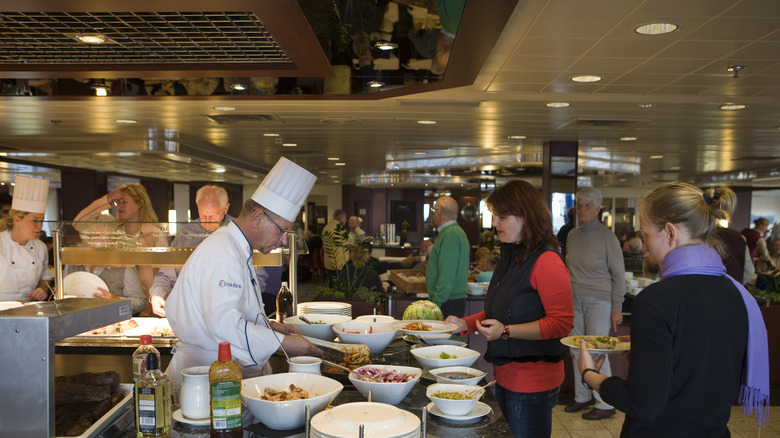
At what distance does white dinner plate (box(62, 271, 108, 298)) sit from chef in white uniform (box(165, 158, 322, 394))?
121 cm

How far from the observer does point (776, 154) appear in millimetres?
8477

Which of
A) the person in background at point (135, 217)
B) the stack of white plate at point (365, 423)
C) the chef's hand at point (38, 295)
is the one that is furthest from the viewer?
the chef's hand at point (38, 295)

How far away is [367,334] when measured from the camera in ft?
8.43

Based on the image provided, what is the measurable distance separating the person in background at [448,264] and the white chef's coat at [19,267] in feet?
9.69

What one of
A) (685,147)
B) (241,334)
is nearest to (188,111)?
Answer: (241,334)

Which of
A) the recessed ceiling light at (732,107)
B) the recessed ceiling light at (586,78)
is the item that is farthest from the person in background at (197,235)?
the recessed ceiling light at (732,107)

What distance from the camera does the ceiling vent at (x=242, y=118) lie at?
532cm

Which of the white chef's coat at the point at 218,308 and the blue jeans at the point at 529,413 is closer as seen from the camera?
the white chef's coat at the point at 218,308

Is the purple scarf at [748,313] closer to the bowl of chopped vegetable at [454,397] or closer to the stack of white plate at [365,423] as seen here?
the bowl of chopped vegetable at [454,397]

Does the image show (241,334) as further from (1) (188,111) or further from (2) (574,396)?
(2) (574,396)

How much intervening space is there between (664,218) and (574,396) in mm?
3870

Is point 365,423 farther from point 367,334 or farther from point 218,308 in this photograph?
point 367,334

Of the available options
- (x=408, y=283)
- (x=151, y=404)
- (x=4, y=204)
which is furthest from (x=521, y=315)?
(x=4, y=204)

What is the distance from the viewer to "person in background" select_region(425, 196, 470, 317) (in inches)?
200
